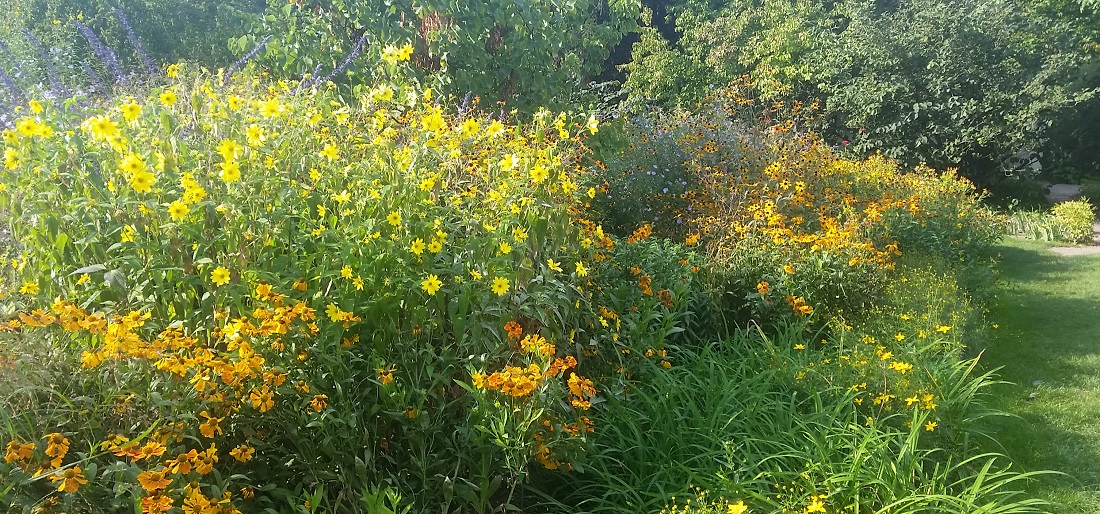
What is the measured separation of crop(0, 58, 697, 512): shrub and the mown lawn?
2214 millimetres

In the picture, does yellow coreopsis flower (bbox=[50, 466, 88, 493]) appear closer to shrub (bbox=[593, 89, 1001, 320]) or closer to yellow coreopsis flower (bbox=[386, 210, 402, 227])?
yellow coreopsis flower (bbox=[386, 210, 402, 227])

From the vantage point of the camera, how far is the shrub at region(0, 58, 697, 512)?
1.61 m

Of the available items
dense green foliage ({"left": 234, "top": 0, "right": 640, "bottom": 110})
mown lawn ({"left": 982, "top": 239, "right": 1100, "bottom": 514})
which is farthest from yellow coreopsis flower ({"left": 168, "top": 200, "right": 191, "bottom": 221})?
dense green foliage ({"left": 234, "top": 0, "right": 640, "bottom": 110})

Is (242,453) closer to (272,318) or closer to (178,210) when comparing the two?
(272,318)

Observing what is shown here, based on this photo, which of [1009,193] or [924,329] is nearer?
[924,329]

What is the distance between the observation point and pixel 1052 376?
4.13 meters

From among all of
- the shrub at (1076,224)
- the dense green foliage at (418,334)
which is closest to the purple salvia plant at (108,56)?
the dense green foliage at (418,334)

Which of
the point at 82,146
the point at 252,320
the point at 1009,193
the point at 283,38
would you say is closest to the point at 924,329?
the point at 252,320

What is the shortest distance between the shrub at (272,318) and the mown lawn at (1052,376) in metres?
2.21

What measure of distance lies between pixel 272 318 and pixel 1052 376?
4301mm

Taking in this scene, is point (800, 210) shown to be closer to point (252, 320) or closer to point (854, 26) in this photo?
point (252, 320)

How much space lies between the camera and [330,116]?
2660 millimetres

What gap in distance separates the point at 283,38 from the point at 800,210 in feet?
12.8

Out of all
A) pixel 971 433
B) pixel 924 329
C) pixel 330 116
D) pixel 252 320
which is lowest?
pixel 971 433
